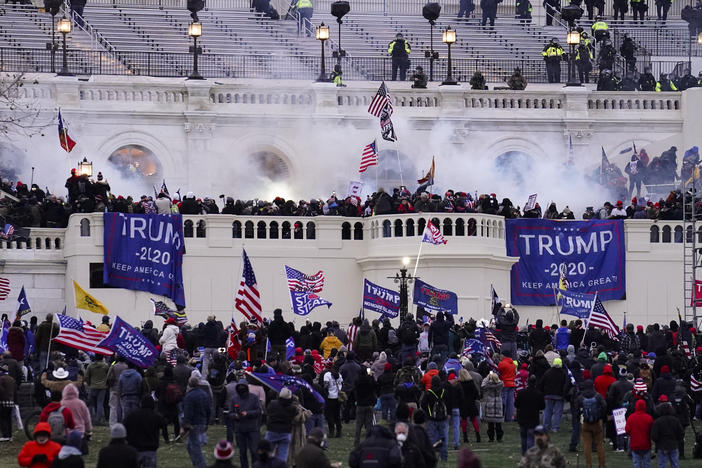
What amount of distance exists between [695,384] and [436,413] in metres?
7.06

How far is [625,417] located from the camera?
34.6 m

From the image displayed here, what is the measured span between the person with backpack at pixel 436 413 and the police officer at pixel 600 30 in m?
35.0

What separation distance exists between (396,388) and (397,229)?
18112 mm

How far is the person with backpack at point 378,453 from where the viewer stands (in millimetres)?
26828

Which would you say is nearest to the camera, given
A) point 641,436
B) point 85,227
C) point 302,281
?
point 641,436

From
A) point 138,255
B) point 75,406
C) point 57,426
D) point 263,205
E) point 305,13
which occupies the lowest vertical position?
point 57,426

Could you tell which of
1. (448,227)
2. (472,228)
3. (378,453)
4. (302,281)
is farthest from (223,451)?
(472,228)

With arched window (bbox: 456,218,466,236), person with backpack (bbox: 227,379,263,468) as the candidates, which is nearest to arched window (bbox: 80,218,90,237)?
arched window (bbox: 456,218,466,236)

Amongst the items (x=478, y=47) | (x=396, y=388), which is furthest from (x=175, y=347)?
(x=478, y=47)

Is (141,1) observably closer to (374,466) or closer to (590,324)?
(590,324)

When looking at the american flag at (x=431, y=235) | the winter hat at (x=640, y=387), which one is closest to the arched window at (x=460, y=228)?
the american flag at (x=431, y=235)

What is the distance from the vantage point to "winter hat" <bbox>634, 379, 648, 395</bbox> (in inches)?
1342

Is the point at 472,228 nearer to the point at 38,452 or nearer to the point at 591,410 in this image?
the point at 591,410

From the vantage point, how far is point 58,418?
28.7 m
